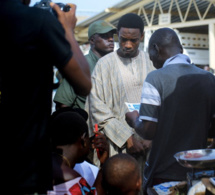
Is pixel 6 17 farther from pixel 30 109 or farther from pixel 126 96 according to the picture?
pixel 126 96

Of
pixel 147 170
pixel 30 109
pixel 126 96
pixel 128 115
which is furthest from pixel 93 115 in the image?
pixel 30 109

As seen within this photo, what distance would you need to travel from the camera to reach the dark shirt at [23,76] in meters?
1.63

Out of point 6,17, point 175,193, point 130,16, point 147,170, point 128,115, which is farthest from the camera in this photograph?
point 130,16

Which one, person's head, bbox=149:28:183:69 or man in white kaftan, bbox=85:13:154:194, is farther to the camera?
man in white kaftan, bbox=85:13:154:194

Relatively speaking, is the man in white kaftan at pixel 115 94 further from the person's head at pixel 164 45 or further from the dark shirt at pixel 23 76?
the dark shirt at pixel 23 76

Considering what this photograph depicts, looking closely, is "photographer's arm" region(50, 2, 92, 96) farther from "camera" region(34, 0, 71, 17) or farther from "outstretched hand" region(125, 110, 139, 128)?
"outstretched hand" region(125, 110, 139, 128)

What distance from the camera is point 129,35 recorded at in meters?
4.05

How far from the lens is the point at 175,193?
2.61 metres

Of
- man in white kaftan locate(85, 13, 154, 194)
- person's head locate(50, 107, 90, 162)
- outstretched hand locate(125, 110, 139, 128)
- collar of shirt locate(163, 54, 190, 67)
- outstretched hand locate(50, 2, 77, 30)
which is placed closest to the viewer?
outstretched hand locate(50, 2, 77, 30)

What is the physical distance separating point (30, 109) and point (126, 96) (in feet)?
7.47

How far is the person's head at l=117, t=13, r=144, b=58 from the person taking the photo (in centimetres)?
405

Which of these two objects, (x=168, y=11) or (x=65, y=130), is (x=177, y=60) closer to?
(x=65, y=130)

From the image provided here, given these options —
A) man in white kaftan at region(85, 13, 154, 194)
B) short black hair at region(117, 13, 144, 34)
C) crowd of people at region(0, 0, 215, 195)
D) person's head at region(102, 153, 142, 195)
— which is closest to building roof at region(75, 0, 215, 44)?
crowd of people at region(0, 0, 215, 195)

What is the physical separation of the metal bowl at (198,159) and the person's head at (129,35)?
1.72 metres
